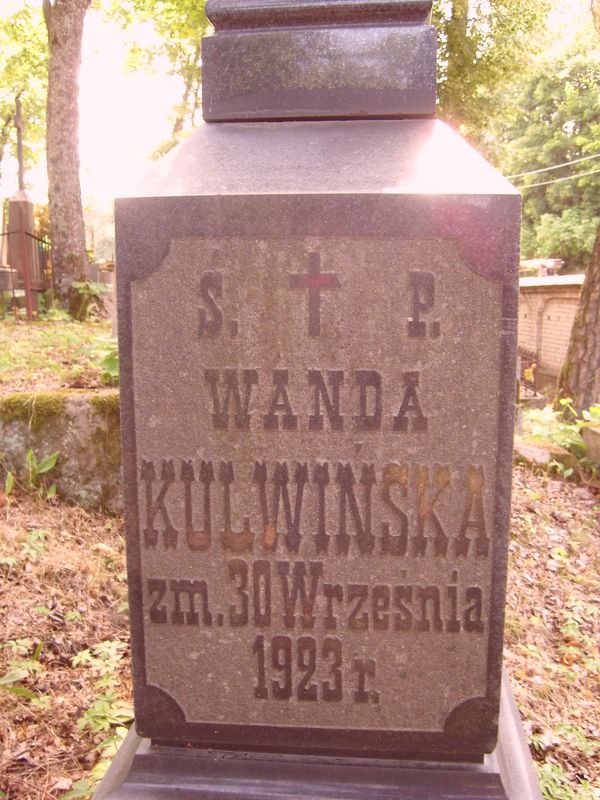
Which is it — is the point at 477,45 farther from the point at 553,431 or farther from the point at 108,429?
the point at 108,429

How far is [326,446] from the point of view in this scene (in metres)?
1.92

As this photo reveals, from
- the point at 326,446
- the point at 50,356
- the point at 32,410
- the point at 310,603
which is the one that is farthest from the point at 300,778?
the point at 50,356

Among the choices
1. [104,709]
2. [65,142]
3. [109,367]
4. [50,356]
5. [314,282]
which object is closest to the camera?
[314,282]

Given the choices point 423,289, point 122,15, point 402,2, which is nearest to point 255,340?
point 423,289

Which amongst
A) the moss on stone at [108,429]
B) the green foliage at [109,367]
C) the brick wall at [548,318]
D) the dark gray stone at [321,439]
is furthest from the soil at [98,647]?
the brick wall at [548,318]

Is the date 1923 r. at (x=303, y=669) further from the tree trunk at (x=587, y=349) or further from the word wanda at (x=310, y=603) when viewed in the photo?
the tree trunk at (x=587, y=349)

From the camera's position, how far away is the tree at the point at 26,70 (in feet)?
60.4

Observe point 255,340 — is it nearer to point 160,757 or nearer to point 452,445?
point 452,445

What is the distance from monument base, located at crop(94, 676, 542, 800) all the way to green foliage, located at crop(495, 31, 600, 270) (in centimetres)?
2959

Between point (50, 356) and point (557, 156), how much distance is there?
1296 inches

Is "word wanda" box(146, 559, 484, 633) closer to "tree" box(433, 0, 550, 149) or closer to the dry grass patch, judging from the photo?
the dry grass patch

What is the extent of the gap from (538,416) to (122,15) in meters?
14.9

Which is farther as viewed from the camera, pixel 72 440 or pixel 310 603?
pixel 72 440

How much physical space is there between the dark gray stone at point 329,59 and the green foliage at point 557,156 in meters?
28.9
